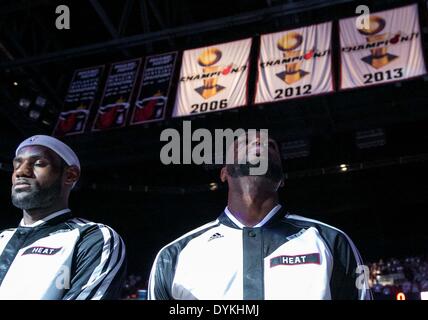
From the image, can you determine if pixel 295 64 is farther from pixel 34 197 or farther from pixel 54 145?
pixel 34 197

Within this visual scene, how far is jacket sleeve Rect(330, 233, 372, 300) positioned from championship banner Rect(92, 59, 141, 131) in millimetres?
7157

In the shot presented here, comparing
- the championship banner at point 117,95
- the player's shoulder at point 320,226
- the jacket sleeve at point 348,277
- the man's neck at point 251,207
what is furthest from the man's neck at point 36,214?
the championship banner at point 117,95

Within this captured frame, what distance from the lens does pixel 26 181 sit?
2758 millimetres

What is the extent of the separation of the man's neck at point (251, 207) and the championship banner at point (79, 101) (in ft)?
23.6

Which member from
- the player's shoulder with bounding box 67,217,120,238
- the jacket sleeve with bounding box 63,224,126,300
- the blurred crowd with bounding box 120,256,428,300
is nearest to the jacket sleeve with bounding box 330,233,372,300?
the jacket sleeve with bounding box 63,224,126,300

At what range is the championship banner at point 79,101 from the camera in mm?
9219

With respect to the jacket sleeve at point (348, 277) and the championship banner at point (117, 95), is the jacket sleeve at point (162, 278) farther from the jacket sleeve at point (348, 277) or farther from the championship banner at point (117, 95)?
the championship banner at point (117, 95)

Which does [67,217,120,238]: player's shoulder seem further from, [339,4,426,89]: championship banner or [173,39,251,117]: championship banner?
[339,4,426,89]: championship banner

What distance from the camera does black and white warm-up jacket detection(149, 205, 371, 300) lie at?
2.05 m

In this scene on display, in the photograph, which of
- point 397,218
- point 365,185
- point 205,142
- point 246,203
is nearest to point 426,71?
point 205,142

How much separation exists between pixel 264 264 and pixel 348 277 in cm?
36

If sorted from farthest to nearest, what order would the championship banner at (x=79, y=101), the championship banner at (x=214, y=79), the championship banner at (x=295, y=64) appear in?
1. the championship banner at (x=79, y=101)
2. the championship banner at (x=214, y=79)
3. the championship banner at (x=295, y=64)

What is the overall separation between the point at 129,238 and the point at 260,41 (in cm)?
823

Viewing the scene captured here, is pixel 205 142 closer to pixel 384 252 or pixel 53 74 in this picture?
pixel 53 74
